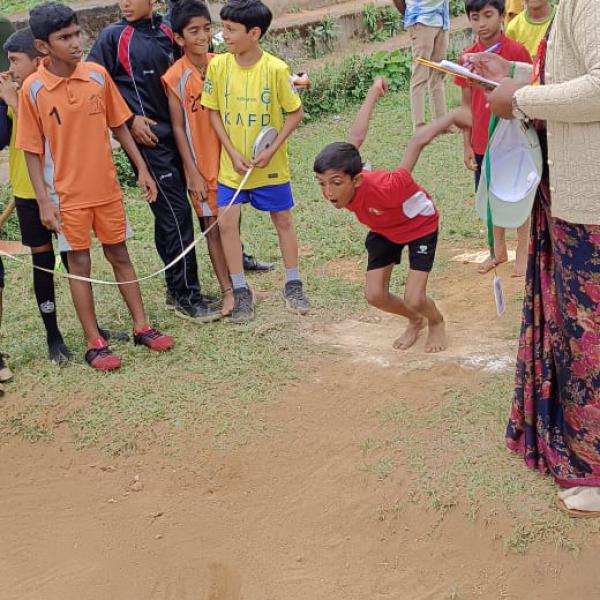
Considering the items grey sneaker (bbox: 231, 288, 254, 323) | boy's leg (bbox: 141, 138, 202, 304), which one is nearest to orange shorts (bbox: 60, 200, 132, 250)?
boy's leg (bbox: 141, 138, 202, 304)

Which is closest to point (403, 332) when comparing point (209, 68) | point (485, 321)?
point (485, 321)

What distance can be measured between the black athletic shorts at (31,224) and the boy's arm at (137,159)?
550 millimetres

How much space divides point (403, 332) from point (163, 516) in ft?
5.68

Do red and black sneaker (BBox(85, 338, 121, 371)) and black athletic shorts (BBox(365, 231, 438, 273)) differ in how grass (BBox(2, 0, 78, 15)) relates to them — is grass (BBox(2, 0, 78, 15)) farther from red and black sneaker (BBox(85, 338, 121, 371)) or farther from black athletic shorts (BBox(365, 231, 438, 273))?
black athletic shorts (BBox(365, 231, 438, 273))

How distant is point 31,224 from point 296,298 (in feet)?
4.99

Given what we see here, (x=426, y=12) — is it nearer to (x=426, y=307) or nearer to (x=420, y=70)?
(x=420, y=70)

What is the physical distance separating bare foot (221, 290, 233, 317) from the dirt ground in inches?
35.1

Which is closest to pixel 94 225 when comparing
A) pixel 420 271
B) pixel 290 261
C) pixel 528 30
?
pixel 290 261

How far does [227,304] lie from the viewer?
505 cm

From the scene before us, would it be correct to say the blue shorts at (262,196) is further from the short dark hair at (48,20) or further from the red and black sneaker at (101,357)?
the short dark hair at (48,20)

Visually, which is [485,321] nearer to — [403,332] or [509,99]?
[403,332]

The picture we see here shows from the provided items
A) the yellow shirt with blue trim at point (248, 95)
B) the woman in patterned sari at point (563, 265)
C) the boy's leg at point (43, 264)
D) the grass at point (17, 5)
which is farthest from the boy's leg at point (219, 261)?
the grass at point (17, 5)

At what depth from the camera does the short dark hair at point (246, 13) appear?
14.9 ft

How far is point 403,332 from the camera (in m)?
4.65
